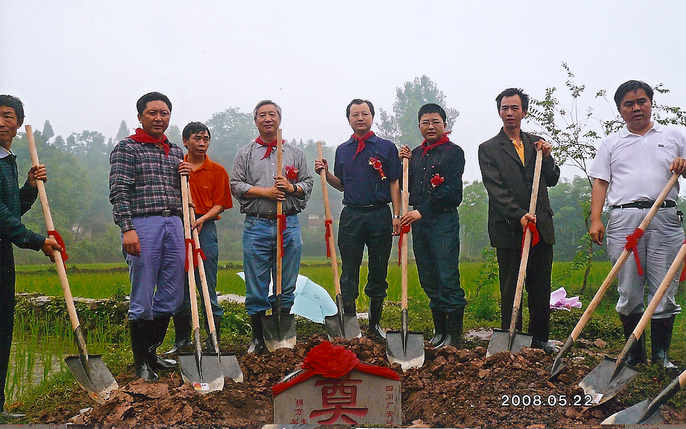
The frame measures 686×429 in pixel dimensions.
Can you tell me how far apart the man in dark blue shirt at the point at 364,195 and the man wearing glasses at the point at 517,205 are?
0.82 m

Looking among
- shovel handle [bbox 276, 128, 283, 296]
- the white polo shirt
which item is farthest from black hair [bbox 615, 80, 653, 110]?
shovel handle [bbox 276, 128, 283, 296]

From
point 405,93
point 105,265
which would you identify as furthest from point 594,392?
point 105,265

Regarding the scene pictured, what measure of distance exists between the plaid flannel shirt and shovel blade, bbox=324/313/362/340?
5.12ft

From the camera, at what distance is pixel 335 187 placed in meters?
5.01

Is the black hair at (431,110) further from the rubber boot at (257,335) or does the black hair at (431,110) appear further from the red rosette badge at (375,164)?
Result: the rubber boot at (257,335)

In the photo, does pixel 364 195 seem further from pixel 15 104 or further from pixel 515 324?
pixel 15 104

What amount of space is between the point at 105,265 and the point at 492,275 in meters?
3.62

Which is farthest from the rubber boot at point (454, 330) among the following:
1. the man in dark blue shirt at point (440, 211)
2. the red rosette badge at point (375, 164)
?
the red rosette badge at point (375, 164)

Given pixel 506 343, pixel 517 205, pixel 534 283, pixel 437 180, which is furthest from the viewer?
pixel 437 180

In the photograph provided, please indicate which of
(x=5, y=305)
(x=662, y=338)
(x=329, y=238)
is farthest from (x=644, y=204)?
(x=5, y=305)

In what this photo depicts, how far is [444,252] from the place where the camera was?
473cm

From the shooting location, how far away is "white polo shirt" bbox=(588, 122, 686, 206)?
4.03 metres

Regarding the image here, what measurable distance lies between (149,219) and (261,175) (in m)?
1.03

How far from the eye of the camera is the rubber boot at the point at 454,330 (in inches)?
188
